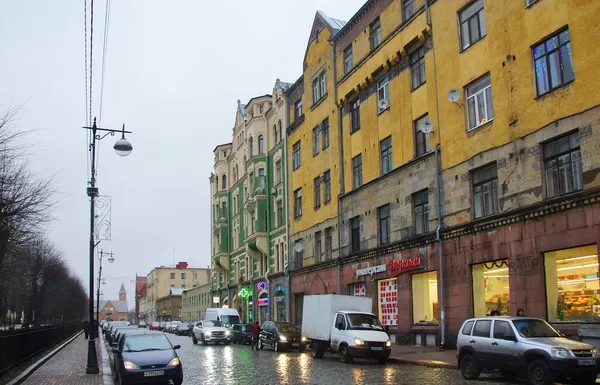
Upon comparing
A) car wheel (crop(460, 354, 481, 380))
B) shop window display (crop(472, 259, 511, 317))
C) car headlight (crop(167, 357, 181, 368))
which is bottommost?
car wheel (crop(460, 354, 481, 380))

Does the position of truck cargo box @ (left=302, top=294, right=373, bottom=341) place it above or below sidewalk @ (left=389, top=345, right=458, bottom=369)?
above

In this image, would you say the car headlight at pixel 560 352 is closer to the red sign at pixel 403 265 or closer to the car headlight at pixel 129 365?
the car headlight at pixel 129 365

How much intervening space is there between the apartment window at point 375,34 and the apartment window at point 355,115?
11.1ft

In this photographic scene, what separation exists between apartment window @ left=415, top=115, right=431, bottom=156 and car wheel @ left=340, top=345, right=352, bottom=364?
10.5 metres

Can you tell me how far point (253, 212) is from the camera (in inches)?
2261

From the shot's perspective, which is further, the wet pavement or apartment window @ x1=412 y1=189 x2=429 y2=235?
apartment window @ x1=412 y1=189 x2=429 y2=235

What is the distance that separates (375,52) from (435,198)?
999cm

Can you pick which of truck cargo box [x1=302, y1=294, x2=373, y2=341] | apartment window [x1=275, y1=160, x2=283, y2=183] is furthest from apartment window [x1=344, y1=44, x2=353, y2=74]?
truck cargo box [x1=302, y1=294, x2=373, y2=341]

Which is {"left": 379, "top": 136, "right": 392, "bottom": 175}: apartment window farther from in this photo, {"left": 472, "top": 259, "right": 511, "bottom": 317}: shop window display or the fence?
the fence

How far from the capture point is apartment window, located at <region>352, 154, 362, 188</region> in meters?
36.5

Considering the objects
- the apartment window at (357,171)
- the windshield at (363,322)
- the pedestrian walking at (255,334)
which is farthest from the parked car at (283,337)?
the apartment window at (357,171)

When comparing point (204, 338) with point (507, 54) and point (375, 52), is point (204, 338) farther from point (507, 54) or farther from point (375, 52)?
point (507, 54)

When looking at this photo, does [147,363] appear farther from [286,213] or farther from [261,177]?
[261,177]

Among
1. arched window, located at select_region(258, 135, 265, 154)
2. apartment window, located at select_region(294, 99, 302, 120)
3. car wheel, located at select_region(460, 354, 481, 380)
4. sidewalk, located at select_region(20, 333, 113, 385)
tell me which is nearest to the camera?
car wheel, located at select_region(460, 354, 481, 380)
